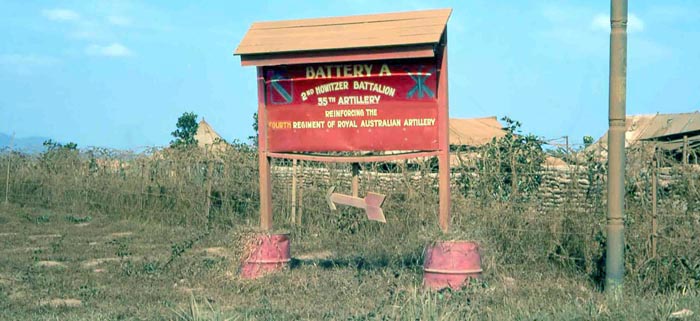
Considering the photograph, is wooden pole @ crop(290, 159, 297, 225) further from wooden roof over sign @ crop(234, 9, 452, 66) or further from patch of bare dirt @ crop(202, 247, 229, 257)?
wooden roof over sign @ crop(234, 9, 452, 66)

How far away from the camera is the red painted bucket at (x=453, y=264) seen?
9.40 m

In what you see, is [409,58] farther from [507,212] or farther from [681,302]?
[681,302]

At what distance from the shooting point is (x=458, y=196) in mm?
12711

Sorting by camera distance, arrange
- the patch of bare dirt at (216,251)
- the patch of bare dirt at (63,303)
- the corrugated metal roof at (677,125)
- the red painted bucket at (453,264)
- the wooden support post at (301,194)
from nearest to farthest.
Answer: the patch of bare dirt at (63,303), the red painted bucket at (453,264), the patch of bare dirt at (216,251), the wooden support post at (301,194), the corrugated metal roof at (677,125)

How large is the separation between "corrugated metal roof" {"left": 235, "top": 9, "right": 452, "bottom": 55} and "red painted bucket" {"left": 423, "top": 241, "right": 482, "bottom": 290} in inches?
90.7

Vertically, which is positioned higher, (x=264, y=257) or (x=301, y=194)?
(x=301, y=194)

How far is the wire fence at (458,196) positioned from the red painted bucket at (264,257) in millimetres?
1813

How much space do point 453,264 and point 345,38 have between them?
3.02 m

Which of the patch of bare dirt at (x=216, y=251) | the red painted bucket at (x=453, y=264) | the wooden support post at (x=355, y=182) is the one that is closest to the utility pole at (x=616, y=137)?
the red painted bucket at (x=453, y=264)

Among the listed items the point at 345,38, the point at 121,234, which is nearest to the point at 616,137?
the point at 345,38

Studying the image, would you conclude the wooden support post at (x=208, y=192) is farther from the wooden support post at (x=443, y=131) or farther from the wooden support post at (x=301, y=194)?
the wooden support post at (x=443, y=131)

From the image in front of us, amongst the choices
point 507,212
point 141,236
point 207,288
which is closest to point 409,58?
point 507,212

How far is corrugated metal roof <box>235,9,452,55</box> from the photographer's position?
10000 mm

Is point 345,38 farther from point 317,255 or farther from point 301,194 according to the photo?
point 301,194
